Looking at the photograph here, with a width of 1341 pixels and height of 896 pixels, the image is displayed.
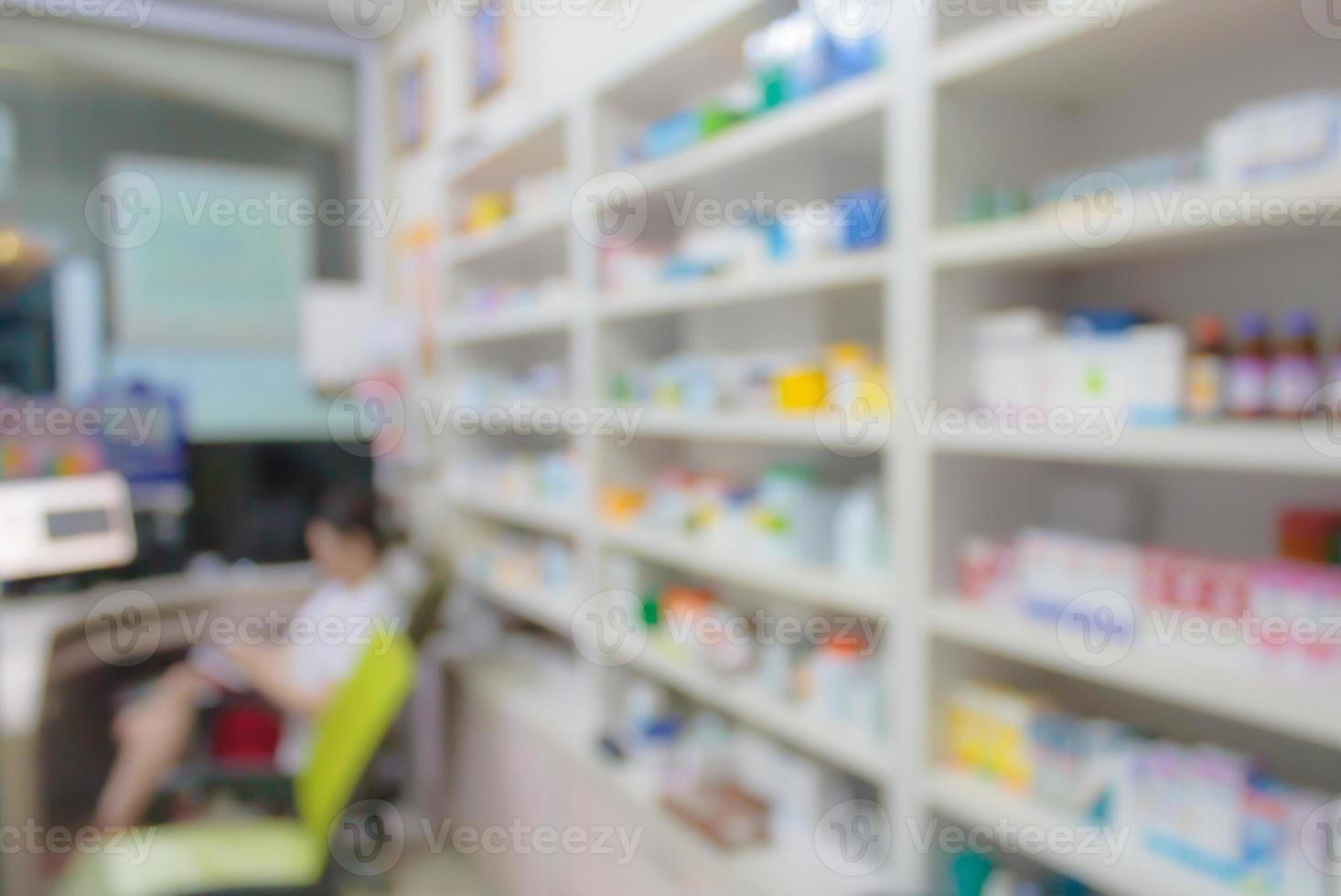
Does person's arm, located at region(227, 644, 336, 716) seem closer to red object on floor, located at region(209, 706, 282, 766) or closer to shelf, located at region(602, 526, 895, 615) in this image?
red object on floor, located at region(209, 706, 282, 766)

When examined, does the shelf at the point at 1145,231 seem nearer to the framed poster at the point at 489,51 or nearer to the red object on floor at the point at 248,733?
the framed poster at the point at 489,51

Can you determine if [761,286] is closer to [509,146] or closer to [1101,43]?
[1101,43]

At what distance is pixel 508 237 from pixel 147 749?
77.6 inches

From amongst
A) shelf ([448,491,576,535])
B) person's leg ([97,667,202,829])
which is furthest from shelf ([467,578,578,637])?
person's leg ([97,667,202,829])

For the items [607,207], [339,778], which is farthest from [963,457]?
[339,778]

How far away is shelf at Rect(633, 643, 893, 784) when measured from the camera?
167 centimetres

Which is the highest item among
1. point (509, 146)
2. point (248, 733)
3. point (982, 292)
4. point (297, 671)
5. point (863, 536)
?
point (509, 146)

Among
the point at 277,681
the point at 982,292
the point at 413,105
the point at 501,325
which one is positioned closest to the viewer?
the point at 982,292

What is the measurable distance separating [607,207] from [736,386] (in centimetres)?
68

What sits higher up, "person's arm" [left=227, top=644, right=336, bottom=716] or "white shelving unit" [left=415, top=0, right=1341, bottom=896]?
"white shelving unit" [left=415, top=0, right=1341, bottom=896]

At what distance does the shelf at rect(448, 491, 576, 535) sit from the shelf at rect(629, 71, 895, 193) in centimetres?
96

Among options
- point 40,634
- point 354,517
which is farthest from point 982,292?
point 40,634

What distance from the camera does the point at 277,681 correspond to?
2570 millimetres

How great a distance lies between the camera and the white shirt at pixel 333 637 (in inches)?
102
